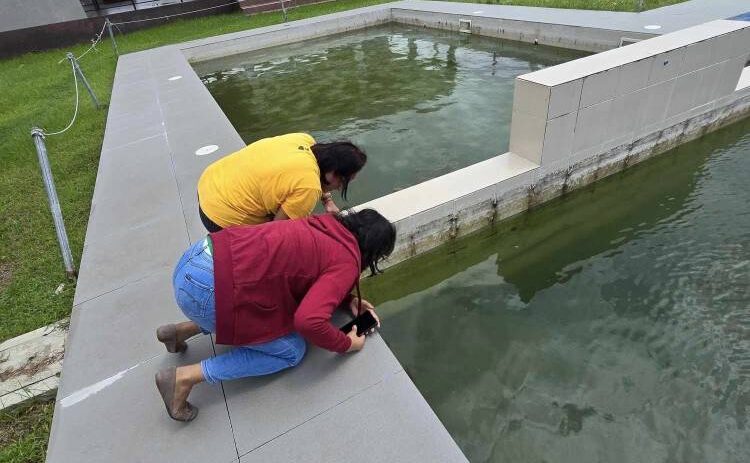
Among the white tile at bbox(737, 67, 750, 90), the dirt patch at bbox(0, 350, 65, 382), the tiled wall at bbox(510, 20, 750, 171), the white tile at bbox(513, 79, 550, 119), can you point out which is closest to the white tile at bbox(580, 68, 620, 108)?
the tiled wall at bbox(510, 20, 750, 171)

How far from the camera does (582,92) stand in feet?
15.0

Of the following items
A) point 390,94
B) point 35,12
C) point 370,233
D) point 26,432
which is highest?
point 35,12

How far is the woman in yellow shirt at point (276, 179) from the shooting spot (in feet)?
8.62

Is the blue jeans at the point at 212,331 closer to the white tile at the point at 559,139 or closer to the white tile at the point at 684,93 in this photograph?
the white tile at the point at 559,139

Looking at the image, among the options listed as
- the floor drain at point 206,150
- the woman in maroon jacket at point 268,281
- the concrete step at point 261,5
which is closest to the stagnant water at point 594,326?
the woman in maroon jacket at point 268,281

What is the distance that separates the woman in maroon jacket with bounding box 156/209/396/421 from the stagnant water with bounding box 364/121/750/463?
5.13ft

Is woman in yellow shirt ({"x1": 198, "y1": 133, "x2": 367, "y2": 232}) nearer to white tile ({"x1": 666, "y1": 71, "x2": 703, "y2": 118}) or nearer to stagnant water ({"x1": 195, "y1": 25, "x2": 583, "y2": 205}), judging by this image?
stagnant water ({"x1": 195, "y1": 25, "x2": 583, "y2": 205})

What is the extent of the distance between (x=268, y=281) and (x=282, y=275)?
0.07 meters

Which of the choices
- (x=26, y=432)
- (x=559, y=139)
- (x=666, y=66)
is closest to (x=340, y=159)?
(x=26, y=432)

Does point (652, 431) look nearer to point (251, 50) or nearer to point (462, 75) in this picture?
point (462, 75)

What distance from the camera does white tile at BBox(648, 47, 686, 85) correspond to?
496cm

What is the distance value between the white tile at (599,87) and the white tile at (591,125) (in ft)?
0.25

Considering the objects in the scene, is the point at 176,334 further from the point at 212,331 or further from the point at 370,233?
the point at 370,233

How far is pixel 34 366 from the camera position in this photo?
2.99 m
